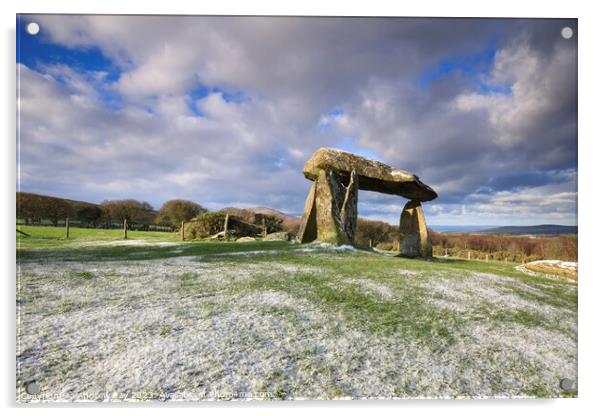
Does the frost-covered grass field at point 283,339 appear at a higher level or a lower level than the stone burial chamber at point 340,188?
lower

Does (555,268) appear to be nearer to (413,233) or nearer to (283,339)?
(413,233)

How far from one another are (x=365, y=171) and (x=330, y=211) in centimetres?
229

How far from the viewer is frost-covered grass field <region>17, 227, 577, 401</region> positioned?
8.76ft

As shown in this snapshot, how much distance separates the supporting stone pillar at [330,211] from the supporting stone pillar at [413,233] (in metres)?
3.65

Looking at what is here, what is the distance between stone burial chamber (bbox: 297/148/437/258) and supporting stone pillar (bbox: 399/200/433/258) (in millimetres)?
1126

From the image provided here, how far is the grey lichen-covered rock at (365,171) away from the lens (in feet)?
33.0

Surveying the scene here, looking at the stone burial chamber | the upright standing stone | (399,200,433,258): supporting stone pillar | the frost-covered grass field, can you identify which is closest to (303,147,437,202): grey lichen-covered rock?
the stone burial chamber

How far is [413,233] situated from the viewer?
1244 cm

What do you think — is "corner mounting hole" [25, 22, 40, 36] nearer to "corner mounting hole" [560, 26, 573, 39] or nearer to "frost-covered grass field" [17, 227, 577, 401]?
"frost-covered grass field" [17, 227, 577, 401]

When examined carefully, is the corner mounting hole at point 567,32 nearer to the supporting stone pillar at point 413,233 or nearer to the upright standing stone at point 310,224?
the upright standing stone at point 310,224

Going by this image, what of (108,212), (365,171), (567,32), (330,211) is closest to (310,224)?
(330,211)

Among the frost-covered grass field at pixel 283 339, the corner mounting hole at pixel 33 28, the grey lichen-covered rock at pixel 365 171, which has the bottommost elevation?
the frost-covered grass field at pixel 283 339

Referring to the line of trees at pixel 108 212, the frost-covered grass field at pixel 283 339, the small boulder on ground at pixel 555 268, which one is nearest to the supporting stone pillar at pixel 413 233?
the small boulder on ground at pixel 555 268

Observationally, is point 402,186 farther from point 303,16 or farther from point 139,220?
point 139,220
